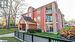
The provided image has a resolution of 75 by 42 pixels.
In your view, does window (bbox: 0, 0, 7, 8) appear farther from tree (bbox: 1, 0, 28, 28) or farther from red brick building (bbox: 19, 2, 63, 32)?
red brick building (bbox: 19, 2, 63, 32)

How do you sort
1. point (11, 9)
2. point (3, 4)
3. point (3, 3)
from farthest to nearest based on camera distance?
point (11, 9)
point (3, 4)
point (3, 3)

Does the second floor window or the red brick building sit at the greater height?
the second floor window

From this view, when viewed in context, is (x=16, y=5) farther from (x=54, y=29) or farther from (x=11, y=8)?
(x=54, y=29)

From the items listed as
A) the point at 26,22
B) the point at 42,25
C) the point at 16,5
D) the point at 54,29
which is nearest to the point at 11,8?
the point at 16,5

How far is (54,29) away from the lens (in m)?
42.0

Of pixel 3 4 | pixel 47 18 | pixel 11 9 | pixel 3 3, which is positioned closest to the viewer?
pixel 3 3

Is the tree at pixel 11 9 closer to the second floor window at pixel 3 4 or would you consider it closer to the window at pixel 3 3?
the second floor window at pixel 3 4

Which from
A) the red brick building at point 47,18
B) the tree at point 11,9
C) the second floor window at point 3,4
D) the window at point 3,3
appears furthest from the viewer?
the tree at point 11,9

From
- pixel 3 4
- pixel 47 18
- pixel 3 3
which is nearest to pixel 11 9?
pixel 3 4

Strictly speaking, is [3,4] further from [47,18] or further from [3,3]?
[47,18]

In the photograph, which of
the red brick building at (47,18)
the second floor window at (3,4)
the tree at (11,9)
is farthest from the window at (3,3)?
the red brick building at (47,18)

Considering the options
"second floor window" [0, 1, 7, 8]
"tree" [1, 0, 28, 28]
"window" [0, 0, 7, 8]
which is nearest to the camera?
"window" [0, 0, 7, 8]

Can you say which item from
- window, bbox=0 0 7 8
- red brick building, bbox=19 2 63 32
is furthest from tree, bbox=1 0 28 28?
red brick building, bbox=19 2 63 32

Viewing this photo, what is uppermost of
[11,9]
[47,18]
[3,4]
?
[3,4]
